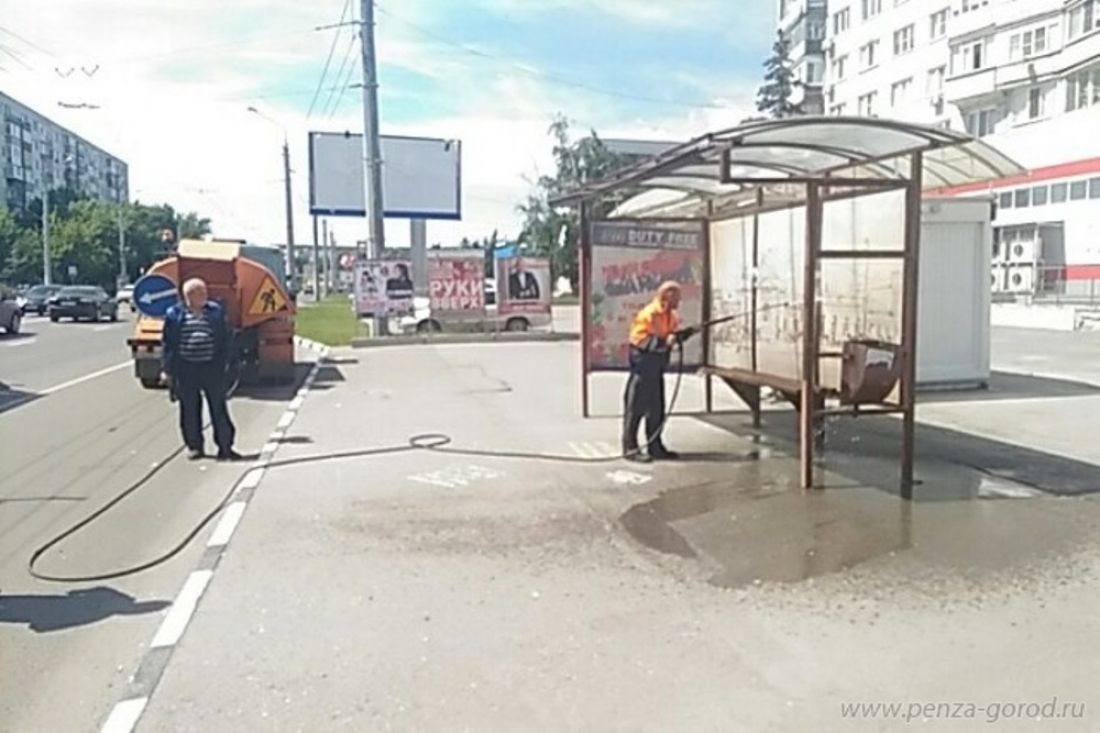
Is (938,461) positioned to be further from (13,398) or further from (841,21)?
(841,21)

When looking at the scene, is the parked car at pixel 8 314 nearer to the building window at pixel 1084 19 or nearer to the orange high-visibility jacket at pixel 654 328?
the orange high-visibility jacket at pixel 654 328

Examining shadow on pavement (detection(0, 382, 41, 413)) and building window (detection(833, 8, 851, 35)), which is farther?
building window (detection(833, 8, 851, 35))

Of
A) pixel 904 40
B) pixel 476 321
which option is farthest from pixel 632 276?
pixel 904 40

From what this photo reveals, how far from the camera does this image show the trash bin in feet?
25.6

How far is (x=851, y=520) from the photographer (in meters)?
6.75

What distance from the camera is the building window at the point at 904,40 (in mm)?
52375

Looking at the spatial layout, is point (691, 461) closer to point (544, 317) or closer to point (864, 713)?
point (864, 713)

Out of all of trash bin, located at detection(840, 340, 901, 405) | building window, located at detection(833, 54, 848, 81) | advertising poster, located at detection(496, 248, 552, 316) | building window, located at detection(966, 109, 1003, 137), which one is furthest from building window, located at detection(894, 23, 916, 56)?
trash bin, located at detection(840, 340, 901, 405)

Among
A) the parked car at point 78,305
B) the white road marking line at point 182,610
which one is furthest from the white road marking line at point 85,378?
the parked car at point 78,305

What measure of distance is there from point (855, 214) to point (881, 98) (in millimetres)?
51409

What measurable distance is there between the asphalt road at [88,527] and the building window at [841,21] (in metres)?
54.4

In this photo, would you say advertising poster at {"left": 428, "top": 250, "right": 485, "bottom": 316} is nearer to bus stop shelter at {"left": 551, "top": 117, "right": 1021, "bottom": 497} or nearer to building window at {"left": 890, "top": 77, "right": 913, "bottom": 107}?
bus stop shelter at {"left": 551, "top": 117, "right": 1021, "bottom": 497}

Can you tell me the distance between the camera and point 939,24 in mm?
49906

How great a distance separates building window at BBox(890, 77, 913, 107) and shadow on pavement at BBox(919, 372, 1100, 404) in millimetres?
42731
